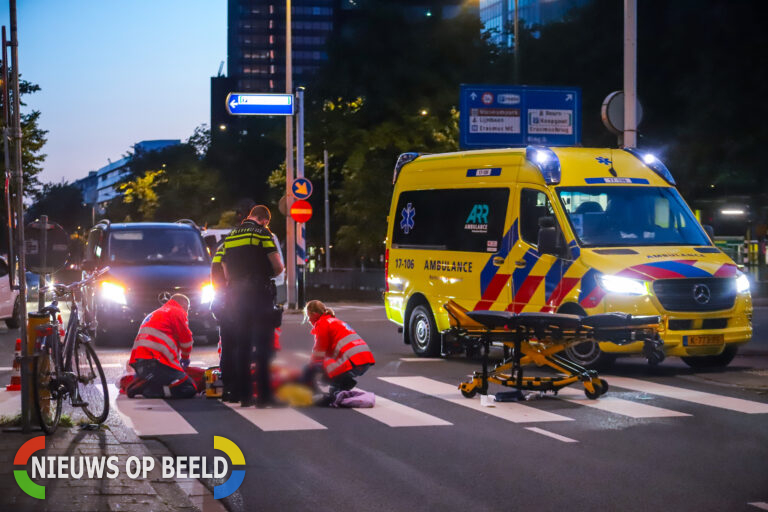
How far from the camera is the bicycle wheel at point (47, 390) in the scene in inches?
367

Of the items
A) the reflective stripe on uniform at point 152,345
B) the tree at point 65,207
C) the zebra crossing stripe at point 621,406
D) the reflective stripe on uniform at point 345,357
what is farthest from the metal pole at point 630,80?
the tree at point 65,207

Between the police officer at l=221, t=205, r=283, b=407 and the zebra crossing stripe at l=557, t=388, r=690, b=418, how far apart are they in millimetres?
2967

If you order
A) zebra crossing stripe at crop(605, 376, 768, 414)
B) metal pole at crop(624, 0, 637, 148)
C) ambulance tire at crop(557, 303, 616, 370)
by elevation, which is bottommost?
zebra crossing stripe at crop(605, 376, 768, 414)

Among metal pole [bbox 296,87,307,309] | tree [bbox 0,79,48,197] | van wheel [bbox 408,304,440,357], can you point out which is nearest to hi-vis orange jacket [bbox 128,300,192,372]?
van wheel [bbox 408,304,440,357]

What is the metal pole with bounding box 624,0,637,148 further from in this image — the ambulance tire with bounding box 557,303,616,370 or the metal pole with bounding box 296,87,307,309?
the metal pole with bounding box 296,87,307,309

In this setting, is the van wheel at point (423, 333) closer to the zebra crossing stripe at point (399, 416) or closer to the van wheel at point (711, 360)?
the van wheel at point (711, 360)

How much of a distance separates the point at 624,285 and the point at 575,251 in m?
0.80

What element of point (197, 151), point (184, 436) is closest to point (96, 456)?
point (184, 436)

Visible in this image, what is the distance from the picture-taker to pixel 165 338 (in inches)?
493

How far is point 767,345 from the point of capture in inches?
766

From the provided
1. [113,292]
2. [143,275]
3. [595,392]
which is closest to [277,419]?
[595,392]

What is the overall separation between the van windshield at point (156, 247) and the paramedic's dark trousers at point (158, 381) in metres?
8.19

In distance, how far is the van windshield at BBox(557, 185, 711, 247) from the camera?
49.4ft

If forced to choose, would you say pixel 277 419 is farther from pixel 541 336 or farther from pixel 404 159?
pixel 404 159
